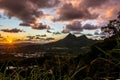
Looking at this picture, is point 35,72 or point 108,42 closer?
point 35,72

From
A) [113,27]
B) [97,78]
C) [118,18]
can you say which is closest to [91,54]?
[97,78]

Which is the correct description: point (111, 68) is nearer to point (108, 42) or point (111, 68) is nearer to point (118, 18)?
point (108, 42)

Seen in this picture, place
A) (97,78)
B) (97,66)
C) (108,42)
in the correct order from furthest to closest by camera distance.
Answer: (108,42) → (97,66) → (97,78)

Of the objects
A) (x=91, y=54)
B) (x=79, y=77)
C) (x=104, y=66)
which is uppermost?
(x=104, y=66)

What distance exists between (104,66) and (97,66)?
0.82 meters

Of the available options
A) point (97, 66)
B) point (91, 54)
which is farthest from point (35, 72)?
point (91, 54)

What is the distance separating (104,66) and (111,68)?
0.89 metres

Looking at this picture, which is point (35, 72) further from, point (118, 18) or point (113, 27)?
point (113, 27)

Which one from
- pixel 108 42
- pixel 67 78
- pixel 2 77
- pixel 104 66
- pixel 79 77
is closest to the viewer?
pixel 67 78

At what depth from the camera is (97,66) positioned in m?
11.3

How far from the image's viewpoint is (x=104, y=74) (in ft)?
30.4

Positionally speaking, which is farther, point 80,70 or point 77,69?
point 80,70

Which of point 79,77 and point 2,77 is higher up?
point 2,77

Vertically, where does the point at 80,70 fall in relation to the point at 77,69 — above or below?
below
